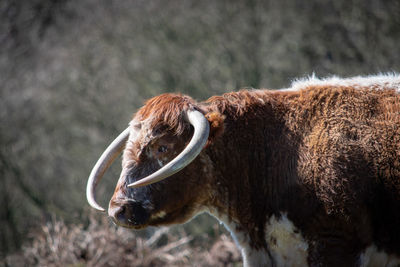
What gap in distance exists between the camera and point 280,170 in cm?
339

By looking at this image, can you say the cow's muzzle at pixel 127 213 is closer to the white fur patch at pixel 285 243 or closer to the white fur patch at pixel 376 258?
the white fur patch at pixel 285 243

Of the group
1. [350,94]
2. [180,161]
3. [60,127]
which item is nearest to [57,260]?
[60,127]

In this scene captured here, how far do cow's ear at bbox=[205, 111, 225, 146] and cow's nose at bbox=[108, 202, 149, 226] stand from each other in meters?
0.69

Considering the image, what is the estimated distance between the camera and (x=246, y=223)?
3473mm

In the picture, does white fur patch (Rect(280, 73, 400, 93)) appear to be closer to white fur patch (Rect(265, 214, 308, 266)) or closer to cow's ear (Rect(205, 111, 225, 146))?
cow's ear (Rect(205, 111, 225, 146))

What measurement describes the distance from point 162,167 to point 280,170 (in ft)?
2.78

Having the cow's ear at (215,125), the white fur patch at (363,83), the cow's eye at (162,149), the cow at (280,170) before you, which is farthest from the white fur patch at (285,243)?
the white fur patch at (363,83)

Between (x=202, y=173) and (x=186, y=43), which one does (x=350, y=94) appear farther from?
(x=186, y=43)

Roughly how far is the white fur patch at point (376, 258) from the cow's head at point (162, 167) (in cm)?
116

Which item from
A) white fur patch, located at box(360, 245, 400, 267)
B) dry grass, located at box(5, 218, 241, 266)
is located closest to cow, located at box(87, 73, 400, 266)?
white fur patch, located at box(360, 245, 400, 267)

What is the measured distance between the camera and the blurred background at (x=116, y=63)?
7504 mm

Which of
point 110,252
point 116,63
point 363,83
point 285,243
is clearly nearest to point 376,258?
point 285,243

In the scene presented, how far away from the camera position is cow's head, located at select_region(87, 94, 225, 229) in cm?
328

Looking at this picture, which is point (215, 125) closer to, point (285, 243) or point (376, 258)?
point (285, 243)
